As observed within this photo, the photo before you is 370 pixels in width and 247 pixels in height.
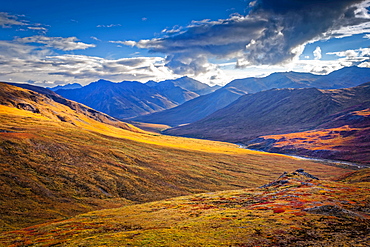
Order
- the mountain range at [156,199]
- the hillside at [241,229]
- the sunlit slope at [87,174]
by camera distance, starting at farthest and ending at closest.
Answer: the sunlit slope at [87,174] → the mountain range at [156,199] → the hillside at [241,229]

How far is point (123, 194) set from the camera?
65.8m

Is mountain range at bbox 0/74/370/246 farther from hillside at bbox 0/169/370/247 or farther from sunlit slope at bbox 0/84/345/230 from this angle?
sunlit slope at bbox 0/84/345/230

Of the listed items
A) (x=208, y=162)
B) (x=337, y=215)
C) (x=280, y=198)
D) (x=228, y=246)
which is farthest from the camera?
(x=208, y=162)

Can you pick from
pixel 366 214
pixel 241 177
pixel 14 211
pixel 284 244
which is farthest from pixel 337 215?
pixel 241 177

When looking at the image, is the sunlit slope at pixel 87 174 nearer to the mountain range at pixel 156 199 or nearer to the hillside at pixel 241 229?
the mountain range at pixel 156 199

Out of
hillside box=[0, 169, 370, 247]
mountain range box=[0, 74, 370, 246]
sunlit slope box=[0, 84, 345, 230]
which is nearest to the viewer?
hillside box=[0, 169, 370, 247]

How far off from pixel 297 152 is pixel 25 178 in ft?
625

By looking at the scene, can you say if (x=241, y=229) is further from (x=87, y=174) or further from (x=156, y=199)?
(x=87, y=174)

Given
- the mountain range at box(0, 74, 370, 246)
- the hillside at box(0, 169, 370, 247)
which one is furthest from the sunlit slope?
the hillside at box(0, 169, 370, 247)

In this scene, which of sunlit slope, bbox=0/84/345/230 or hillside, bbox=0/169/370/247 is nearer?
hillside, bbox=0/169/370/247

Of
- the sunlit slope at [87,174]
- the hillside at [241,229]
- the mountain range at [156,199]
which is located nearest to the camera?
the hillside at [241,229]

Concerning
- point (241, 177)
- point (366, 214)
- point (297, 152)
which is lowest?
point (297, 152)

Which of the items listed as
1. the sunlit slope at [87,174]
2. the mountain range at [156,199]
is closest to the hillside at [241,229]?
the mountain range at [156,199]

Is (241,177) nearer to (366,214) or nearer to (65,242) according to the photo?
(366,214)
